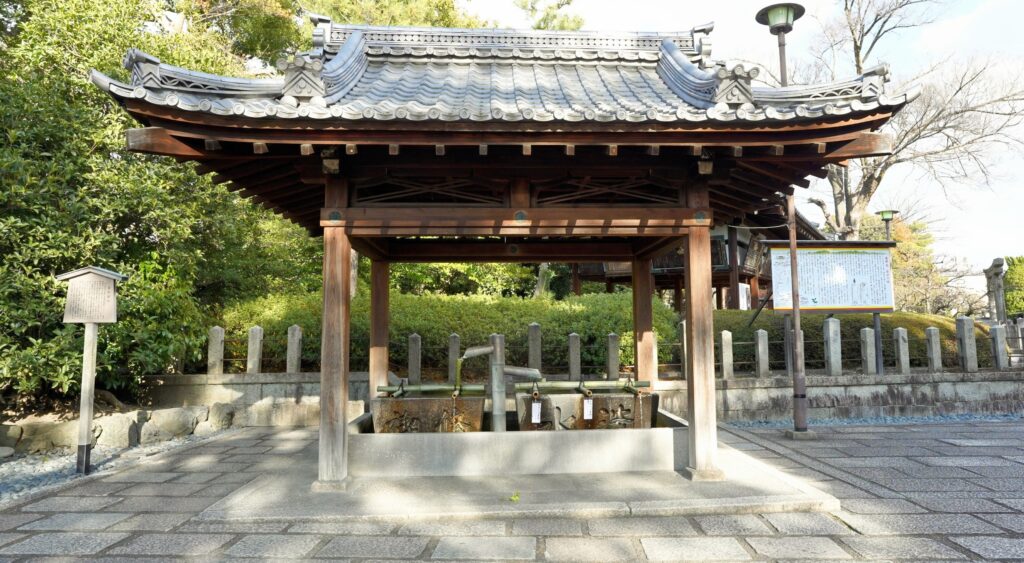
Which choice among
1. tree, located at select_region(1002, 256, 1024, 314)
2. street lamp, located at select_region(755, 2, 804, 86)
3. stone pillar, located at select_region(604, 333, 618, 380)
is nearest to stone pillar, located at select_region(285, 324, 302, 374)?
stone pillar, located at select_region(604, 333, 618, 380)

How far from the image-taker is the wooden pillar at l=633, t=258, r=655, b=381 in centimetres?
686

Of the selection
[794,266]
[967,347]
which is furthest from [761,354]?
[967,347]

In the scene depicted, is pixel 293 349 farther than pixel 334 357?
Yes

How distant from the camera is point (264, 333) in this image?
953 centimetres

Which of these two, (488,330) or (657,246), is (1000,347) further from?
(488,330)

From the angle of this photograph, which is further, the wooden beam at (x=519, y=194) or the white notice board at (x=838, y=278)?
the white notice board at (x=838, y=278)

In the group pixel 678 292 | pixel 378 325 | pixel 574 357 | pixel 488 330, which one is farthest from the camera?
pixel 678 292

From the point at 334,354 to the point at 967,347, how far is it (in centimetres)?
1108

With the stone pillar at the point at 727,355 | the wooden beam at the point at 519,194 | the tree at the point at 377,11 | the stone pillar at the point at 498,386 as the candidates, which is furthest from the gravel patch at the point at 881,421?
the tree at the point at 377,11

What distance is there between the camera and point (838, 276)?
8602mm

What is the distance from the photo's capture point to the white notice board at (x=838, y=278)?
327 inches

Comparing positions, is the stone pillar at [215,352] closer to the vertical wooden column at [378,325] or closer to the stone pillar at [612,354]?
the vertical wooden column at [378,325]

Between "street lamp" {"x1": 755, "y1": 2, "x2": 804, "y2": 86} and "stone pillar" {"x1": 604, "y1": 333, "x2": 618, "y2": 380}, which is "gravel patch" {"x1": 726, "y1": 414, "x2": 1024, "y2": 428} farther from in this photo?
"street lamp" {"x1": 755, "y1": 2, "x2": 804, "y2": 86}

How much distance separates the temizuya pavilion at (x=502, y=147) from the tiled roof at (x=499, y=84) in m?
0.02
